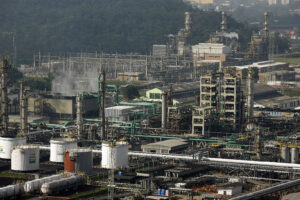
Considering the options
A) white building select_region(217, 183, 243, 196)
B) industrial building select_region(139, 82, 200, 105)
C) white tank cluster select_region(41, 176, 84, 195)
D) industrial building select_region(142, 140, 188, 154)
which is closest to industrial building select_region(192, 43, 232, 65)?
industrial building select_region(139, 82, 200, 105)

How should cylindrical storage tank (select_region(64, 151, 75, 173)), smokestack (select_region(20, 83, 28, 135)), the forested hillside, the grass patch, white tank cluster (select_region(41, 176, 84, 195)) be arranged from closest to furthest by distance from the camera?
white tank cluster (select_region(41, 176, 84, 195)) < cylindrical storage tank (select_region(64, 151, 75, 173)) < the grass patch < smokestack (select_region(20, 83, 28, 135)) < the forested hillside

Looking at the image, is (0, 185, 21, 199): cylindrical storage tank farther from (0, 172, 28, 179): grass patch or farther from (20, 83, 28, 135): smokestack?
(20, 83, 28, 135): smokestack

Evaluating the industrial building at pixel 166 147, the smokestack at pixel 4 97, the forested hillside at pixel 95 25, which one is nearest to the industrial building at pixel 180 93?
the industrial building at pixel 166 147

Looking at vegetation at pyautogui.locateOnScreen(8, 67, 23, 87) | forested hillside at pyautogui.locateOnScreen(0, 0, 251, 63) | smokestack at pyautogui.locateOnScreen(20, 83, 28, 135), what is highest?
forested hillside at pyautogui.locateOnScreen(0, 0, 251, 63)

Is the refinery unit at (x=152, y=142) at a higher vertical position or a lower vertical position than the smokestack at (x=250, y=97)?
lower

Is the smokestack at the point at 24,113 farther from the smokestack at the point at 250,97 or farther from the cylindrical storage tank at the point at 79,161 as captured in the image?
the smokestack at the point at 250,97

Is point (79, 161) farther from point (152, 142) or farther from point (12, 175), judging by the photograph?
point (152, 142)

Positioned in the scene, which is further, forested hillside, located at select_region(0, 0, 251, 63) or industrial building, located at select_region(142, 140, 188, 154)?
forested hillside, located at select_region(0, 0, 251, 63)

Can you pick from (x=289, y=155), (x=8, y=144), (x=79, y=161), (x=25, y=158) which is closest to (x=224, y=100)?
(x=289, y=155)
